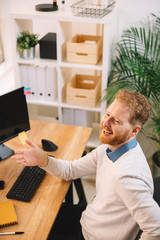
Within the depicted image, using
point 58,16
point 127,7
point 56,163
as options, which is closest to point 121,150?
point 56,163

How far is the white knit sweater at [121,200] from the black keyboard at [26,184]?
13 cm

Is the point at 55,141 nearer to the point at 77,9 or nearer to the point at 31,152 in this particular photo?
the point at 31,152

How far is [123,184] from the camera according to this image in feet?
4.47

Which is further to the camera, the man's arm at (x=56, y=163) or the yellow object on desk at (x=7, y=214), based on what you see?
the man's arm at (x=56, y=163)

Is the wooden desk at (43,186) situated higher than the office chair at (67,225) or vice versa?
the wooden desk at (43,186)

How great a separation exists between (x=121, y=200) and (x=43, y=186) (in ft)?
1.75

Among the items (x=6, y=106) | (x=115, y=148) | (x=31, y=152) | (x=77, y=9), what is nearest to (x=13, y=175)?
(x=31, y=152)

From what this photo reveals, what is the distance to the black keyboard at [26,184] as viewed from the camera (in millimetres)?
1672

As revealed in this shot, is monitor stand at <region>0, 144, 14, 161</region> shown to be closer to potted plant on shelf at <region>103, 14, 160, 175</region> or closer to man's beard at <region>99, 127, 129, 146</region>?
man's beard at <region>99, 127, 129, 146</region>

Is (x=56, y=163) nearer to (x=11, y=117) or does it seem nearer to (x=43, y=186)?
(x=43, y=186)

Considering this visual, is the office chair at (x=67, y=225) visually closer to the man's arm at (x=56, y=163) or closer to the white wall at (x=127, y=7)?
the man's arm at (x=56, y=163)

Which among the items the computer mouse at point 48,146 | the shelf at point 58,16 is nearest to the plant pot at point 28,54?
the shelf at point 58,16

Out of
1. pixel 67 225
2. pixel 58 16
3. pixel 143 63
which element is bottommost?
pixel 67 225

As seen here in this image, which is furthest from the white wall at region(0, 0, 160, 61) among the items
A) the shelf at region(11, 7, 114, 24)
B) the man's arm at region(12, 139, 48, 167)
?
the man's arm at region(12, 139, 48, 167)
